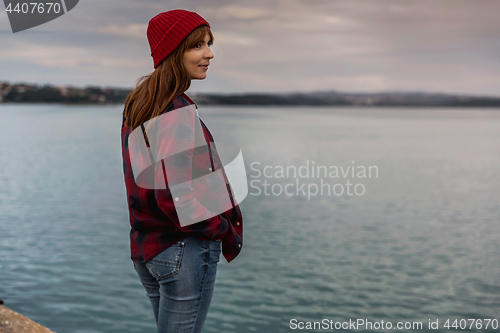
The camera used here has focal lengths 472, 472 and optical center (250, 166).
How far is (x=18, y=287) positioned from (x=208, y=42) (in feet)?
23.8

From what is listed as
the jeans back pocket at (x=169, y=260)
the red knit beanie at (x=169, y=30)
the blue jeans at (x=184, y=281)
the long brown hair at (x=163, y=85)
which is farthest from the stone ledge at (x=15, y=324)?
the red knit beanie at (x=169, y=30)

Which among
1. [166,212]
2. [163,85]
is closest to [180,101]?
[163,85]

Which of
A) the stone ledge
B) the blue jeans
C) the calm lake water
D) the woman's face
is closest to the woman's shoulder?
the woman's face

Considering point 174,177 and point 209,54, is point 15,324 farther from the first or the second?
point 209,54

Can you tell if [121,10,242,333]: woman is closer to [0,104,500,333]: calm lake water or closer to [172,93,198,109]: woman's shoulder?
[172,93,198,109]: woman's shoulder

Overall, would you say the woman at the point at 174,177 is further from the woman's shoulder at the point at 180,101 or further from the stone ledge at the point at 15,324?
the stone ledge at the point at 15,324

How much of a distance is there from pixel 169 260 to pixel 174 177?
0.34 metres

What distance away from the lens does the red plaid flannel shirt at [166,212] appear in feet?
5.77

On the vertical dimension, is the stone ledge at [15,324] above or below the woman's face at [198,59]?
below

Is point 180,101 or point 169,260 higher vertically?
point 180,101

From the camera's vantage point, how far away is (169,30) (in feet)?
6.10

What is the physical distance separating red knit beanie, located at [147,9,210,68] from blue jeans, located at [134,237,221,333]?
2.46 feet

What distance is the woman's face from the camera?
1890mm

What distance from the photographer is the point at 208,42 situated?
6.39 feet
